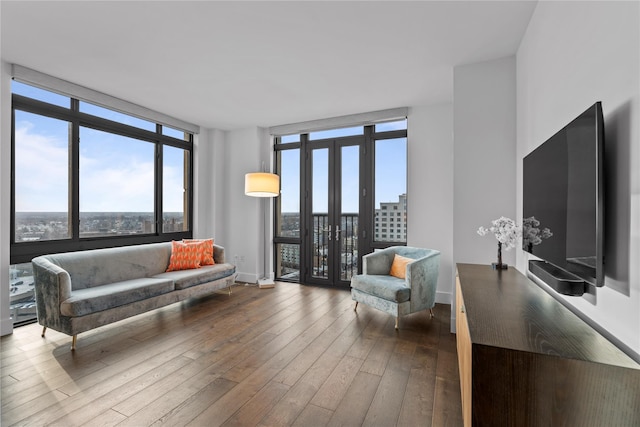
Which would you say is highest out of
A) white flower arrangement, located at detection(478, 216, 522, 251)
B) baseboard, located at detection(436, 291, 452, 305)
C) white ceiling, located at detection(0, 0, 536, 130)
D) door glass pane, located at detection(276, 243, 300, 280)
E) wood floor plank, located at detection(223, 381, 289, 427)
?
white ceiling, located at detection(0, 0, 536, 130)

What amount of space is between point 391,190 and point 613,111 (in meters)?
3.22

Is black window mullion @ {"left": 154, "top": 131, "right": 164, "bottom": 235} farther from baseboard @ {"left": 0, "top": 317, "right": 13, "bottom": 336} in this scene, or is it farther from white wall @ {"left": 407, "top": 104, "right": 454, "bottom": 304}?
white wall @ {"left": 407, "top": 104, "right": 454, "bottom": 304}

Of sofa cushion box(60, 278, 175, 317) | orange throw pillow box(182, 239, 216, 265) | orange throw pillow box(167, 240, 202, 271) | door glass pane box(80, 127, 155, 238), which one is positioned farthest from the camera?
orange throw pillow box(182, 239, 216, 265)

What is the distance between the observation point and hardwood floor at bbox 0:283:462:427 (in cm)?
172

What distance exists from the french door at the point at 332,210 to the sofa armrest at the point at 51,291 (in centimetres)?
312

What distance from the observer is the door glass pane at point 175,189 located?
463 cm

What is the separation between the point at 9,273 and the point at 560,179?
452cm

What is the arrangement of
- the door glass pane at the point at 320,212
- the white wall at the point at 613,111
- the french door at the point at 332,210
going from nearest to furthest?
1. the white wall at the point at 613,111
2. the french door at the point at 332,210
3. the door glass pane at the point at 320,212

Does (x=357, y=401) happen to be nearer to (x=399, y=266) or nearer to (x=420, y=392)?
(x=420, y=392)

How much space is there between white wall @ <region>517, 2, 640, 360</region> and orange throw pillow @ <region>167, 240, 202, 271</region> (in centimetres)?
394

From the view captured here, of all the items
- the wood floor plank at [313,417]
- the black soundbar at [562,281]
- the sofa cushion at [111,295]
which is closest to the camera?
the black soundbar at [562,281]

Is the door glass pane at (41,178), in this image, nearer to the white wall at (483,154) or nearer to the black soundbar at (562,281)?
the white wall at (483,154)

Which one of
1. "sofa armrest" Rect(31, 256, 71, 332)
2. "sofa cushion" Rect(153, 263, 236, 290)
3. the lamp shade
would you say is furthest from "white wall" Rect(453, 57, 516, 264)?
"sofa armrest" Rect(31, 256, 71, 332)

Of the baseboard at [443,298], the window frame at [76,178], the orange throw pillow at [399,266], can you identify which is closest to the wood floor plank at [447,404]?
the orange throw pillow at [399,266]
